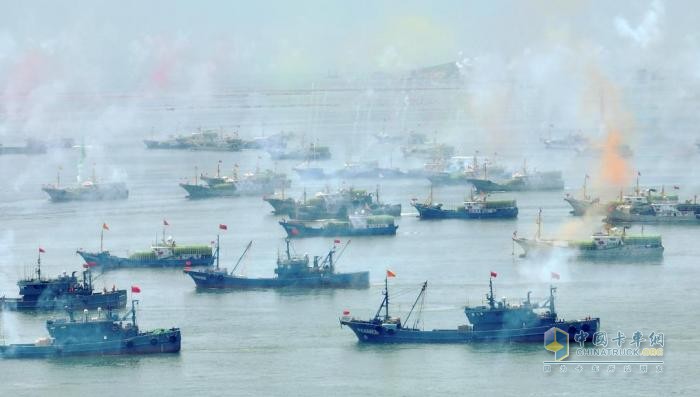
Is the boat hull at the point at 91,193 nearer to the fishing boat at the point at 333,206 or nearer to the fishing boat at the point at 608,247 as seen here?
the fishing boat at the point at 333,206

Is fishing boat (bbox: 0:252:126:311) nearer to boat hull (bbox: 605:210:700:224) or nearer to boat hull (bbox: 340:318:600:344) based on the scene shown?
boat hull (bbox: 340:318:600:344)

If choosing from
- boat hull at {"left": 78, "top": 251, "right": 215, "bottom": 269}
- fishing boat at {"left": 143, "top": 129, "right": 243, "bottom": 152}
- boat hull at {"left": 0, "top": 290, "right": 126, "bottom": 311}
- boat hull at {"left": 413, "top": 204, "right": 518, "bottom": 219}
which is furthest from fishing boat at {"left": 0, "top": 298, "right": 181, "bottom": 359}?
fishing boat at {"left": 143, "top": 129, "right": 243, "bottom": 152}

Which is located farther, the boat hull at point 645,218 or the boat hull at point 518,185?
the boat hull at point 518,185

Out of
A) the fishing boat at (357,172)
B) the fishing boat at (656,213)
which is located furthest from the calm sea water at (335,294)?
the fishing boat at (357,172)

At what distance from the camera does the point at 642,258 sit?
64.4m

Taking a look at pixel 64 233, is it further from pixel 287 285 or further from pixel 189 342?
pixel 189 342

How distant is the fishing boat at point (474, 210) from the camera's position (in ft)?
253

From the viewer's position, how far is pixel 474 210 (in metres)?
77.8

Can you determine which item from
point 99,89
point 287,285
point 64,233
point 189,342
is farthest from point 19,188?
point 99,89

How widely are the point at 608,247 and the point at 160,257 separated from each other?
16.1 m

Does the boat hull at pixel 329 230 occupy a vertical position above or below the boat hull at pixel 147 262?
above

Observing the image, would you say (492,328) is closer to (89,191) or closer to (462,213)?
(462,213)

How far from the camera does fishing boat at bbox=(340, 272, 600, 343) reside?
49.7 metres

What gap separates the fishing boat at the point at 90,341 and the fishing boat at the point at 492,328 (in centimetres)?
550
